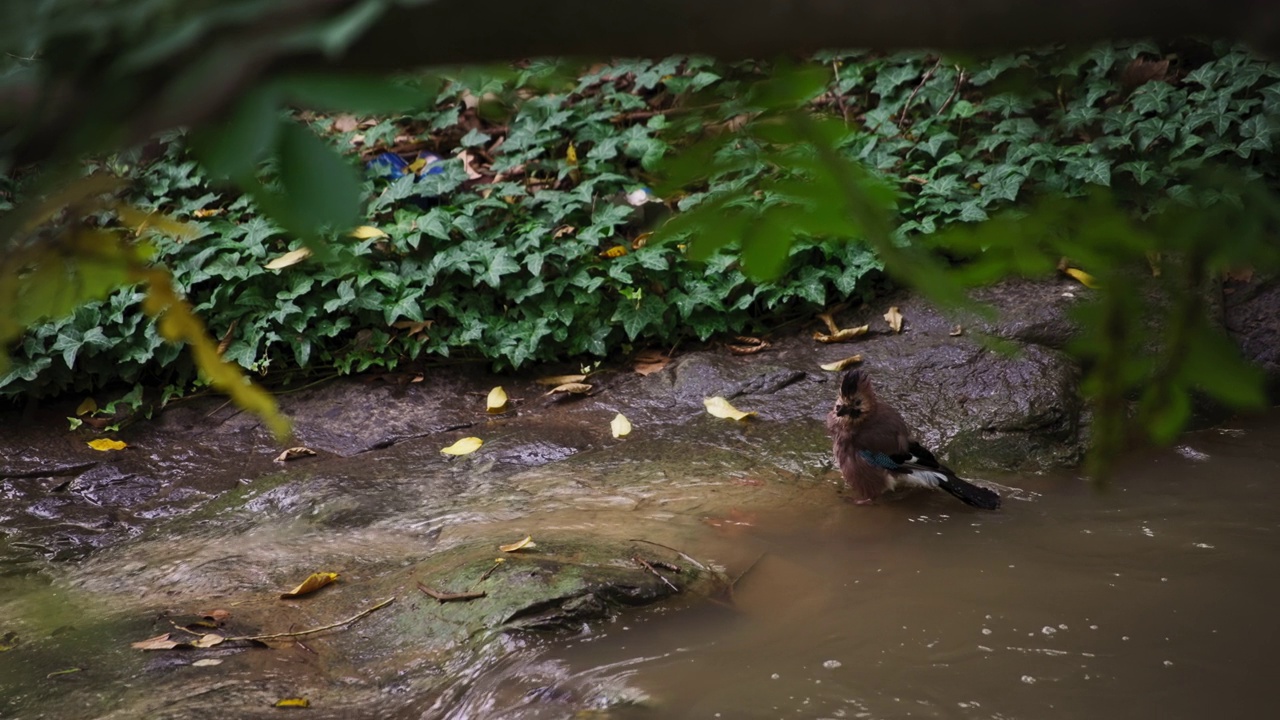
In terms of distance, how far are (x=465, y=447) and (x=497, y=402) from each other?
578 mm

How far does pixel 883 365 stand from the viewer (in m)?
5.93

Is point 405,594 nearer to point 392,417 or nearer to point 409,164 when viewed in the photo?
point 392,417

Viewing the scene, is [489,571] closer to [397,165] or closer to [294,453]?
[294,453]

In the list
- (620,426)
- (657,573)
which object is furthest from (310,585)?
(620,426)

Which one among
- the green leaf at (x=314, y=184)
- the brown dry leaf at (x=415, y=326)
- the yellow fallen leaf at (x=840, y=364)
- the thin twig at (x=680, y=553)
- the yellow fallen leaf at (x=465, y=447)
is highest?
the green leaf at (x=314, y=184)

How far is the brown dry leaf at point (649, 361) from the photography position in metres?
6.20

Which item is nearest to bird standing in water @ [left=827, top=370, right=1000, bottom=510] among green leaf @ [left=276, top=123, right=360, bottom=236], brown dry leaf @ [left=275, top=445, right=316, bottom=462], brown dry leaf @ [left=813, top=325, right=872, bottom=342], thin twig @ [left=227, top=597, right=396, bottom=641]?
brown dry leaf @ [left=813, top=325, right=872, bottom=342]

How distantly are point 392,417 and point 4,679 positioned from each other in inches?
106

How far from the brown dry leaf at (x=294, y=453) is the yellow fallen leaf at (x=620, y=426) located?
1.67 m

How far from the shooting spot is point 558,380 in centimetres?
622

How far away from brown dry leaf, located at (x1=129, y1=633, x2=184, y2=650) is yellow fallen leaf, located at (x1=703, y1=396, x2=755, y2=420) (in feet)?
9.70

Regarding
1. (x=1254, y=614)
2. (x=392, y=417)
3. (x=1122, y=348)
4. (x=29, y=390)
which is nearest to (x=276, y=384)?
(x=392, y=417)

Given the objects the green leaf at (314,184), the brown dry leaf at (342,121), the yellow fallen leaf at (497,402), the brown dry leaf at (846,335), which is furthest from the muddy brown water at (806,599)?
the green leaf at (314,184)

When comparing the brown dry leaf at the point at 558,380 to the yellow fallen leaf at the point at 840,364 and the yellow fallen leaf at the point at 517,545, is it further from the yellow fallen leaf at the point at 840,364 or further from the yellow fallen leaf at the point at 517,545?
the yellow fallen leaf at the point at 517,545
